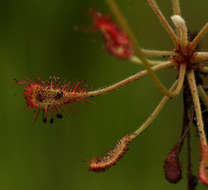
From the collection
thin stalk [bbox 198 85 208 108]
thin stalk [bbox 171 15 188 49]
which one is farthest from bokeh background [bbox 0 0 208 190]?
thin stalk [bbox 171 15 188 49]

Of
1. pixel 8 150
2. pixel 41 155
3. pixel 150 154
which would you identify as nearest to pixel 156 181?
pixel 150 154

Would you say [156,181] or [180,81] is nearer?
[180,81]

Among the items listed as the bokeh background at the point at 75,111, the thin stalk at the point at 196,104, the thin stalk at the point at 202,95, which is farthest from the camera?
the bokeh background at the point at 75,111

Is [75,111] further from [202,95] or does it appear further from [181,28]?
[181,28]

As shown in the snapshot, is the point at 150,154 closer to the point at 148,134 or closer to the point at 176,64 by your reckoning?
the point at 148,134

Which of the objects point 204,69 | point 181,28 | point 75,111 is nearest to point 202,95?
point 204,69

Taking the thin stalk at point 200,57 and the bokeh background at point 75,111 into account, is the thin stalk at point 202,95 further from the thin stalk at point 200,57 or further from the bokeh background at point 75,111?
the bokeh background at point 75,111

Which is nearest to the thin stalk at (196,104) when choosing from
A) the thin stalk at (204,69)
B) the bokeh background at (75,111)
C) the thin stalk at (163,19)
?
the thin stalk at (204,69)

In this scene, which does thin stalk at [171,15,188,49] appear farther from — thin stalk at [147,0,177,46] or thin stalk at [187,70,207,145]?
thin stalk at [187,70,207,145]
